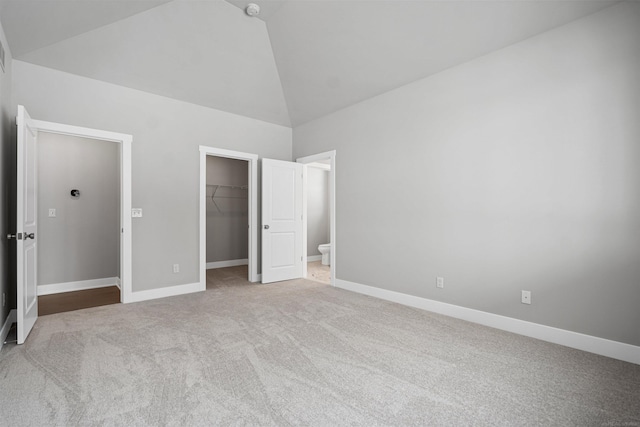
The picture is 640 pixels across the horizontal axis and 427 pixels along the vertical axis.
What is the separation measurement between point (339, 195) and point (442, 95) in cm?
200

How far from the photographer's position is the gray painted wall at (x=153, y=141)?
342 centimetres

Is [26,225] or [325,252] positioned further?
[325,252]

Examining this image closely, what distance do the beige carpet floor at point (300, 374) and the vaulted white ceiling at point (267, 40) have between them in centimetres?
287

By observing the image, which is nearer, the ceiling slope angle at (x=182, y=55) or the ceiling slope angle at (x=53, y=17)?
the ceiling slope angle at (x=53, y=17)

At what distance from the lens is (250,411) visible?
1723 mm

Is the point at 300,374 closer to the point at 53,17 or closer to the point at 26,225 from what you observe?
the point at 26,225

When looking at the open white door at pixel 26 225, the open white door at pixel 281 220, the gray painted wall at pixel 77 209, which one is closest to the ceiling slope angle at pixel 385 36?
the open white door at pixel 281 220

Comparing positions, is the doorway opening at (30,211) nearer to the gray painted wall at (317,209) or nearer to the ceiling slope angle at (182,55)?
the ceiling slope angle at (182,55)

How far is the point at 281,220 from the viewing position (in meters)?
5.16

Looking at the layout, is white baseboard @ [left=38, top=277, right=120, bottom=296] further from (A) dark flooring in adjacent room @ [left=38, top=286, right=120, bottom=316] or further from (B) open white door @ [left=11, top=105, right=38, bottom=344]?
(B) open white door @ [left=11, top=105, right=38, bottom=344]

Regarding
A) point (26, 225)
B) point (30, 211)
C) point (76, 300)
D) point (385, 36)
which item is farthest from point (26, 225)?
point (385, 36)

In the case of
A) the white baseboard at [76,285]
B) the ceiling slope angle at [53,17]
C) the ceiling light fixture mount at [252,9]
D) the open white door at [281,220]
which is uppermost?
the ceiling light fixture mount at [252,9]

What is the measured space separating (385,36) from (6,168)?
164 inches

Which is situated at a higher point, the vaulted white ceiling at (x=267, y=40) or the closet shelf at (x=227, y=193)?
the vaulted white ceiling at (x=267, y=40)
